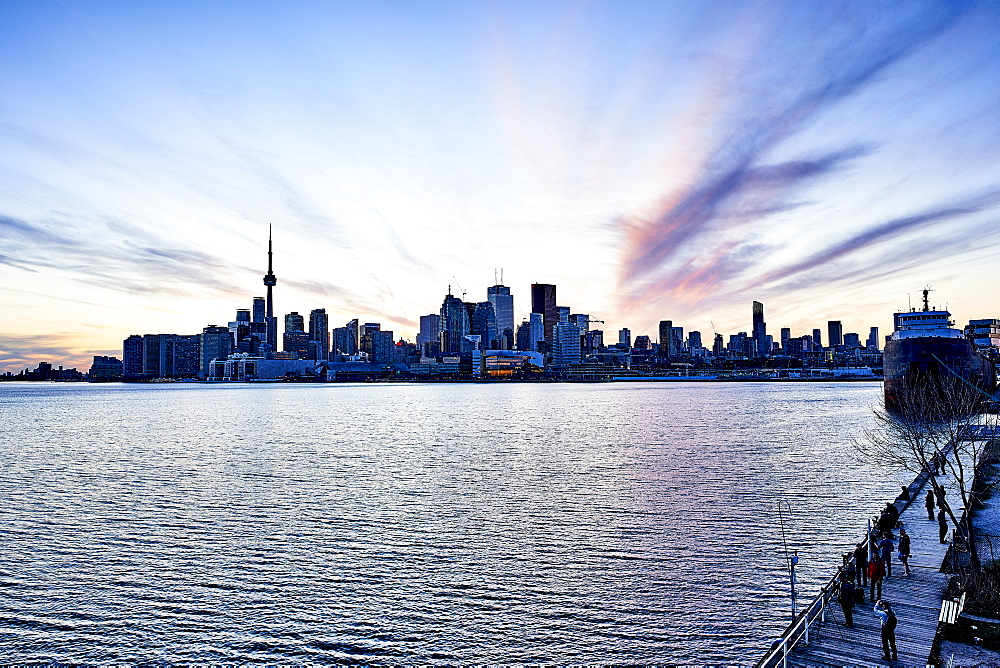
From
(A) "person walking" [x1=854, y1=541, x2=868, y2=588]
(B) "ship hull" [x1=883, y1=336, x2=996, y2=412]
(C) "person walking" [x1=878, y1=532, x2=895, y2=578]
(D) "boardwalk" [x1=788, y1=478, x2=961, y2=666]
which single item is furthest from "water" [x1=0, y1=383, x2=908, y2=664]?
(B) "ship hull" [x1=883, y1=336, x2=996, y2=412]

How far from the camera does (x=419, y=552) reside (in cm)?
3588

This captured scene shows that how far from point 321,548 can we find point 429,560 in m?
6.58

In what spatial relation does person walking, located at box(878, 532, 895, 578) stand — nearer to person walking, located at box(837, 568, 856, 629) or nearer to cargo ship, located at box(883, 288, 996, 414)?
person walking, located at box(837, 568, 856, 629)

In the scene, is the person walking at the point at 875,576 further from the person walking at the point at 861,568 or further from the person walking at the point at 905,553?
the person walking at the point at 905,553

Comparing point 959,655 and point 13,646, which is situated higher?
point 959,655

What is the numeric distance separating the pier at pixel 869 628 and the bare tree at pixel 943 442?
2559mm

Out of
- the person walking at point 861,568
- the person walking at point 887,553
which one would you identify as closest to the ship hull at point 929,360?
the person walking at point 887,553

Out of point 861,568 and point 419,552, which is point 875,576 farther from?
point 419,552

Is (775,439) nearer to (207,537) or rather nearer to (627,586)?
(627,586)

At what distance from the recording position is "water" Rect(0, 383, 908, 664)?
2478 cm

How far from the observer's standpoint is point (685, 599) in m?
28.1

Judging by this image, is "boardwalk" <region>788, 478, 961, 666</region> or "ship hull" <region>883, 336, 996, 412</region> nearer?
"boardwalk" <region>788, 478, 961, 666</region>

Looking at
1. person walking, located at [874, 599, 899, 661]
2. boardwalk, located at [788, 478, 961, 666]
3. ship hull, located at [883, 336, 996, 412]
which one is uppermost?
ship hull, located at [883, 336, 996, 412]

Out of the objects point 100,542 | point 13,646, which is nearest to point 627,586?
point 13,646
